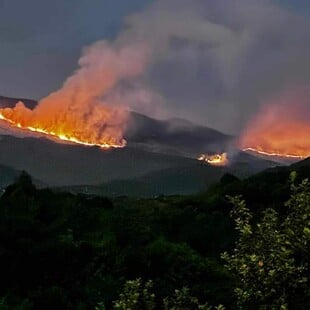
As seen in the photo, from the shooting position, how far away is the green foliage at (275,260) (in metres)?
9.16

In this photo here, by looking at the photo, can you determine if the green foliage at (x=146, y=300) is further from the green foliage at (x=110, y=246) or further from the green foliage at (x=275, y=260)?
the green foliage at (x=275, y=260)

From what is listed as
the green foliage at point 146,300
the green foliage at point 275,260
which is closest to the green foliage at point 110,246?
the green foliage at point 146,300

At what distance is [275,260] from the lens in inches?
367

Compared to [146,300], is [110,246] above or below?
below

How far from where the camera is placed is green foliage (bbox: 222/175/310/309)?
9.16 metres

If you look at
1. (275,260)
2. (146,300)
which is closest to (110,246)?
(146,300)

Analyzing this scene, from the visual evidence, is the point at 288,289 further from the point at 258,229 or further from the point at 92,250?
the point at 92,250

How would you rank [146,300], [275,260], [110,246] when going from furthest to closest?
[110,246], [146,300], [275,260]

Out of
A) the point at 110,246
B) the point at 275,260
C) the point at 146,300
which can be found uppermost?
→ the point at 275,260

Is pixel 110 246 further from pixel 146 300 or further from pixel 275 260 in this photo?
pixel 275 260

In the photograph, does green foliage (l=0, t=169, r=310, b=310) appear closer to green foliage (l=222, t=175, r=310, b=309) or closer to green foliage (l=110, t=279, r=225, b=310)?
green foliage (l=110, t=279, r=225, b=310)

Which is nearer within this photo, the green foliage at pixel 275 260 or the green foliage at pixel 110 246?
the green foliage at pixel 275 260

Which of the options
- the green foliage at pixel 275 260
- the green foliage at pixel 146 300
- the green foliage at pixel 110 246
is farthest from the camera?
the green foliage at pixel 110 246

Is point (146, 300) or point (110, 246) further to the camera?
point (110, 246)
